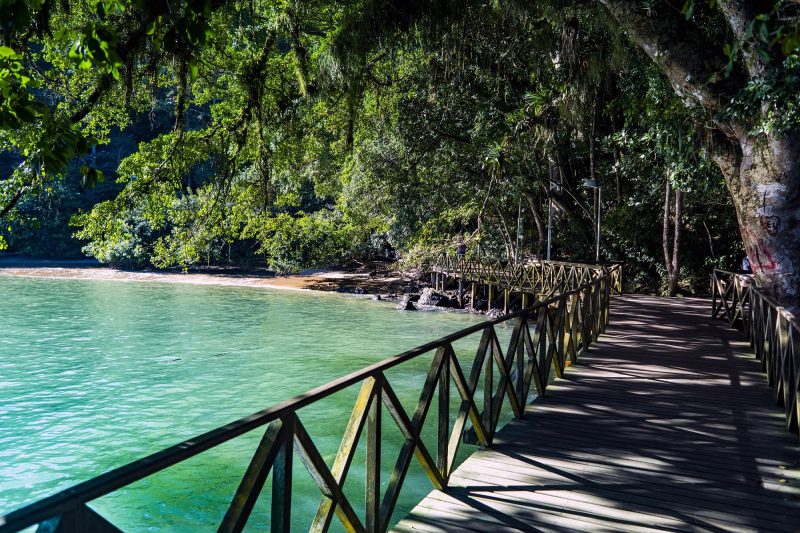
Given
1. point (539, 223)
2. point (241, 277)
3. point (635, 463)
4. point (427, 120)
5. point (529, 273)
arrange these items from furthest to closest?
point (241, 277), point (539, 223), point (529, 273), point (427, 120), point (635, 463)

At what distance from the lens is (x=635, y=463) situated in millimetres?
4816

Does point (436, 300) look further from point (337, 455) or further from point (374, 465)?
point (337, 455)

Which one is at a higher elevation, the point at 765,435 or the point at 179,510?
the point at 765,435

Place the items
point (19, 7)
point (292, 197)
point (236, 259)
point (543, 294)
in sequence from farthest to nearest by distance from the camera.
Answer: point (236, 259) → point (543, 294) → point (292, 197) → point (19, 7)

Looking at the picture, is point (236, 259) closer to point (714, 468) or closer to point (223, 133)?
point (223, 133)

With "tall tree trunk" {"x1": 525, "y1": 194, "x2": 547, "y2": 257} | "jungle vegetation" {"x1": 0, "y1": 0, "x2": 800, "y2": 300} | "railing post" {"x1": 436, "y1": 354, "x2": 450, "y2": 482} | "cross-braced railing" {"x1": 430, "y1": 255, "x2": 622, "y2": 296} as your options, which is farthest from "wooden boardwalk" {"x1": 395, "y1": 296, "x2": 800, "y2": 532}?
"tall tree trunk" {"x1": 525, "y1": 194, "x2": 547, "y2": 257}

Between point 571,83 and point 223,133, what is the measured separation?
7.62m

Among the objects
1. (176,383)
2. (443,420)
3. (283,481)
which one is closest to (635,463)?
(443,420)

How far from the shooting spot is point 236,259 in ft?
133

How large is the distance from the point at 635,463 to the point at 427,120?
18.5m

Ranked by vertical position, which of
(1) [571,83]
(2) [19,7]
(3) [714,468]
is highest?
(1) [571,83]

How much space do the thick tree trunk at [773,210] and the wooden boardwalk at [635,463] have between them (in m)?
1.18

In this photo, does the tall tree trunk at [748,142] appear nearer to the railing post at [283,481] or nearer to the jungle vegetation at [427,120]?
the jungle vegetation at [427,120]

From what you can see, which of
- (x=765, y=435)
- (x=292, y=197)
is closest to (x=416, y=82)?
(x=292, y=197)
